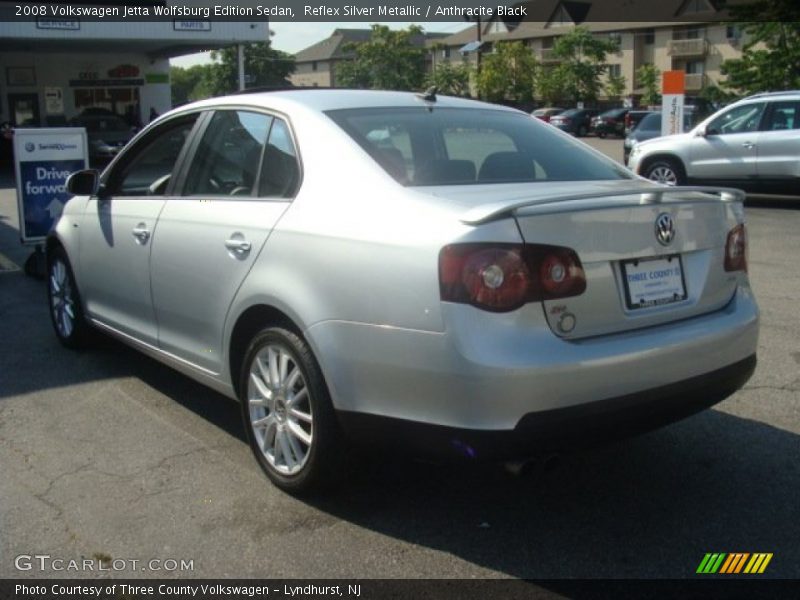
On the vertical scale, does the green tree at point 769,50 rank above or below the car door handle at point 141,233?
above

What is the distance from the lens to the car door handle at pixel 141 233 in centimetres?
473

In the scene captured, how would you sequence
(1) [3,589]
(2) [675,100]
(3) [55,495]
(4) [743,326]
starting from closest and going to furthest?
(1) [3,589] → (4) [743,326] → (3) [55,495] → (2) [675,100]

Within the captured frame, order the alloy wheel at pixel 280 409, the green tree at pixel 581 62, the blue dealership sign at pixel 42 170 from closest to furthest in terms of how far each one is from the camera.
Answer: the alloy wheel at pixel 280 409 → the blue dealership sign at pixel 42 170 → the green tree at pixel 581 62

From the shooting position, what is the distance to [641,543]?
3.43m

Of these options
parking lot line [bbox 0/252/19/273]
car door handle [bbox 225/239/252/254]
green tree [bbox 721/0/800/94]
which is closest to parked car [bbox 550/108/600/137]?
green tree [bbox 721/0/800/94]

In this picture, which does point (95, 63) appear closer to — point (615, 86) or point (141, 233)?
point (141, 233)

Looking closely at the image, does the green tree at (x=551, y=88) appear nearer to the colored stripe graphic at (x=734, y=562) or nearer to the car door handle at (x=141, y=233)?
the car door handle at (x=141, y=233)

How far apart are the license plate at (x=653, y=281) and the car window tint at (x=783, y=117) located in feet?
37.6

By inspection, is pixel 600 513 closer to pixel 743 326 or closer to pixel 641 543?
pixel 641 543

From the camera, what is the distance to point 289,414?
12.3 ft

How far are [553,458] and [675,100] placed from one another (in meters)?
16.9

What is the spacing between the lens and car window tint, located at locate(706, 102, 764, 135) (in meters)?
14.0

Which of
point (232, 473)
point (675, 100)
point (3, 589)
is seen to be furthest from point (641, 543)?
point (675, 100)

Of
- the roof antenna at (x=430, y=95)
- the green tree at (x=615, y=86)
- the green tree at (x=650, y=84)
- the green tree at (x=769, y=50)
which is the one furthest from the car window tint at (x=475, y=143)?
the green tree at (x=615, y=86)
